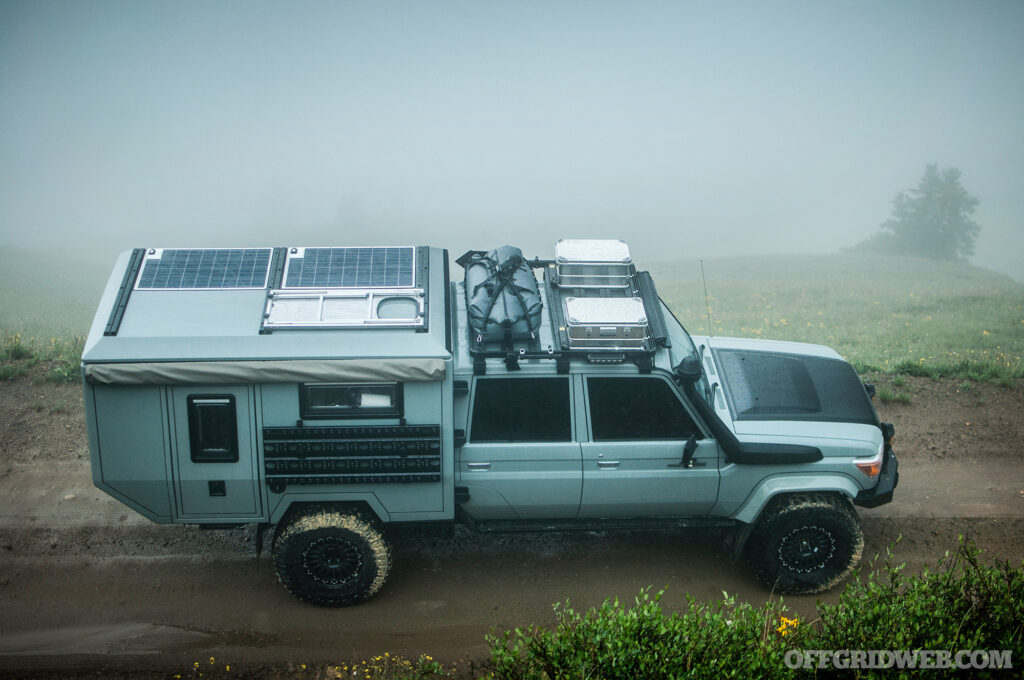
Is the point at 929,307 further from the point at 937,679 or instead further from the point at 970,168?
the point at 970,168

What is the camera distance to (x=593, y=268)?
22.2 ft

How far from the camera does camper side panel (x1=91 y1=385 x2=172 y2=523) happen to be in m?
5.53

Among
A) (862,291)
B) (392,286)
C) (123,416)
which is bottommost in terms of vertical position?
(862,291)

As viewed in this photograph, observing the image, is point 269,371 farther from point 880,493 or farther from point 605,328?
point 880,493

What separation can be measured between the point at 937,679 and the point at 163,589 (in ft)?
19.3

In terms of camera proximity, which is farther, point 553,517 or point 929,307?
point 929,307

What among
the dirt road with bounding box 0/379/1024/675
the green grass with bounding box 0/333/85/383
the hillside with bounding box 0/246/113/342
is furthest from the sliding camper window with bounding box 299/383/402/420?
the hillside with bounding box 0/246/113/342

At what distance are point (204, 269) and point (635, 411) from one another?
12.6 ft

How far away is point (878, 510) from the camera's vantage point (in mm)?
7676

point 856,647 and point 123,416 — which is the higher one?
point 123,416

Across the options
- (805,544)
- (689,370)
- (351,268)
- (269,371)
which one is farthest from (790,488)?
(269,371)

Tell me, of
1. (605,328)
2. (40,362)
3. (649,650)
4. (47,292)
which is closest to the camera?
(649,650)

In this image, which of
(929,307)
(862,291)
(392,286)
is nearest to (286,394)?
(392,286)

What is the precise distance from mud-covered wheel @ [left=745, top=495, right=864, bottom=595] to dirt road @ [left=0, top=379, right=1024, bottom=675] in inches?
9.2
